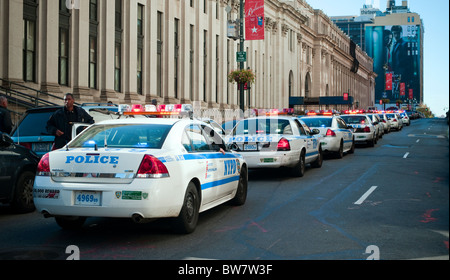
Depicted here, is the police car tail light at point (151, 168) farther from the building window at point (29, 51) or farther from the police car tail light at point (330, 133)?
the building window at point (29, 51)

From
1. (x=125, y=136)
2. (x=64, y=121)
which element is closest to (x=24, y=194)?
(x=64, y=121)

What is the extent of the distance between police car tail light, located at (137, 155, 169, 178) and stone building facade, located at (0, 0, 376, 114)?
20542mm

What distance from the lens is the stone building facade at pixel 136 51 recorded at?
90.8ft

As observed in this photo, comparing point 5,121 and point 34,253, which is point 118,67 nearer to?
point 5,121

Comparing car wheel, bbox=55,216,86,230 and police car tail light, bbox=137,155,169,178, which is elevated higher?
police car tail light, bbox=137,155,169,178

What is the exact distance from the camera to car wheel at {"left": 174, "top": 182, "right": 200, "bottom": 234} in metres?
7.37

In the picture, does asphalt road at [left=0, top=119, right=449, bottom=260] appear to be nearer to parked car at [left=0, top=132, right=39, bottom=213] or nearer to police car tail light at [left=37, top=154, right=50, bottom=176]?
parked car at [left=0, top=132, right=39, bottom=213]

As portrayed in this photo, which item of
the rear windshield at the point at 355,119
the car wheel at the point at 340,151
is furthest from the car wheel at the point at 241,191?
the rear windshield at the point at 355,119

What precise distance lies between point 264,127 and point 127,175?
8.34 meters

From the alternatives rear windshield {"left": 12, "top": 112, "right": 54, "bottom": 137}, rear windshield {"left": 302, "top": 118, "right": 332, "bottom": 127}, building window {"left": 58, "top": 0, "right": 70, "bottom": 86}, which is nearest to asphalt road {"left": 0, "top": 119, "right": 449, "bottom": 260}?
rear windshield {"left": 12, "top": 112, "right": 54, "bottom": 137}

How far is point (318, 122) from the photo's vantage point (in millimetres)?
20828

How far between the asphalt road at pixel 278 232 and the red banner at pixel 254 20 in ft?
57.2
